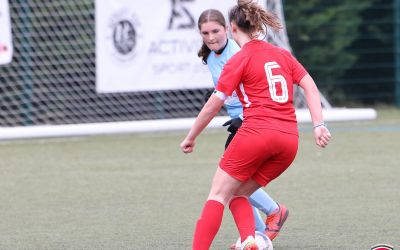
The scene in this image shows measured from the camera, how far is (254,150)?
5004mm

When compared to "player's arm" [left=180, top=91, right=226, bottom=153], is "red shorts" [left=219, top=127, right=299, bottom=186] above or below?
below

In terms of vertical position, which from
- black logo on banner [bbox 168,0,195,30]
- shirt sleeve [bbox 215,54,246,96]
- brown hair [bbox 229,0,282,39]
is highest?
brown hair [bbox 229,0,282,39]

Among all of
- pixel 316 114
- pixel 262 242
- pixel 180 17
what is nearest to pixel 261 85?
pixel 316 114

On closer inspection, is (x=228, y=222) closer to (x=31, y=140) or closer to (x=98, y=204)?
(x=98, y=204)

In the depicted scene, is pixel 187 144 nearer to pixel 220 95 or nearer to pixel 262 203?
pixel 220 95

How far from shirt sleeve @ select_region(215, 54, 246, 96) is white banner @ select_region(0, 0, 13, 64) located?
6297mm

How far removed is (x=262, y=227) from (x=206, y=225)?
818 mm

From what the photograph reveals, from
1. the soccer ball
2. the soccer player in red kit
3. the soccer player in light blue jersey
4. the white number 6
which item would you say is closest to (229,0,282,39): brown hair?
the soccer player in red kit

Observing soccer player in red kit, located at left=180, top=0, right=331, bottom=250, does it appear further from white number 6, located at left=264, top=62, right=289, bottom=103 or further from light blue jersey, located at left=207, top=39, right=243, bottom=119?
light blue jersey, located at left=207, top=39, right=243, bottom=119

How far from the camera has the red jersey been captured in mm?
5027

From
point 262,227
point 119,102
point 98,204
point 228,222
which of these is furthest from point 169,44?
point 262,227

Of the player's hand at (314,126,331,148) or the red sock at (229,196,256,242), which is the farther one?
the red sock at (229,196,256,242)

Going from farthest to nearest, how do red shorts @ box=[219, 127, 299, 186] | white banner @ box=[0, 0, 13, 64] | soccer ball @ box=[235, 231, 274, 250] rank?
white banner @ box=[0, 0, 13, 64] < soccer ball @ box=[235, 231, 274, 250] < red shorts @ box=[219, 127, 299, 186]

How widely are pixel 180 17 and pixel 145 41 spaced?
0.48 m
